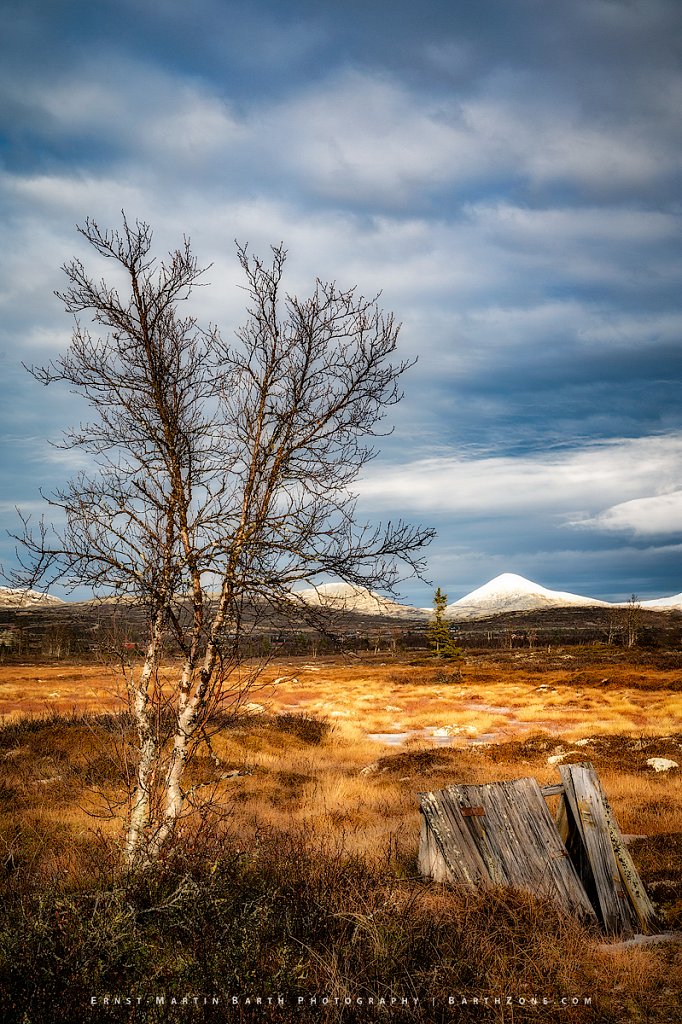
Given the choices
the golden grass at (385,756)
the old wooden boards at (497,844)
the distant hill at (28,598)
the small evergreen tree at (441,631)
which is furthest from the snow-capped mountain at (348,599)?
the small evergreen tree at (441,631)

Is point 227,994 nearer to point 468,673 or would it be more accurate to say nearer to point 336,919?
point 336,919

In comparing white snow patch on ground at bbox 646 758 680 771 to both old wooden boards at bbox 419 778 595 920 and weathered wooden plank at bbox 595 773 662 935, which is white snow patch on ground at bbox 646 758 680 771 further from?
old wooden boards at bbox 419 778 595 920

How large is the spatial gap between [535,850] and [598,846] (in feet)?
2.53

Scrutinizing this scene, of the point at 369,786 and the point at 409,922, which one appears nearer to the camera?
the point at 409,922

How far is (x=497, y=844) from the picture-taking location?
5.73 metres

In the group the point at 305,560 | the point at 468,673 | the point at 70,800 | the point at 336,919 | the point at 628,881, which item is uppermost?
the point at 305,560

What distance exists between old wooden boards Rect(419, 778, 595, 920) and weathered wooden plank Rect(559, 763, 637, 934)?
0.21 meters

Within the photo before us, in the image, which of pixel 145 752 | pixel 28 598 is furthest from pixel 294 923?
pixel 28 598

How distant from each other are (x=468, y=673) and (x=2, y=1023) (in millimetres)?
45114

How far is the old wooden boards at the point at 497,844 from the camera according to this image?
5.49 meters

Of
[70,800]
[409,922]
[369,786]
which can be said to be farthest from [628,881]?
[70,800]

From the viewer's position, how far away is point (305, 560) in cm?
561

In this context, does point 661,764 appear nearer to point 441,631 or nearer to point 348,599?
point 348,599

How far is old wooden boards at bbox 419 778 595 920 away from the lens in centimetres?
549
